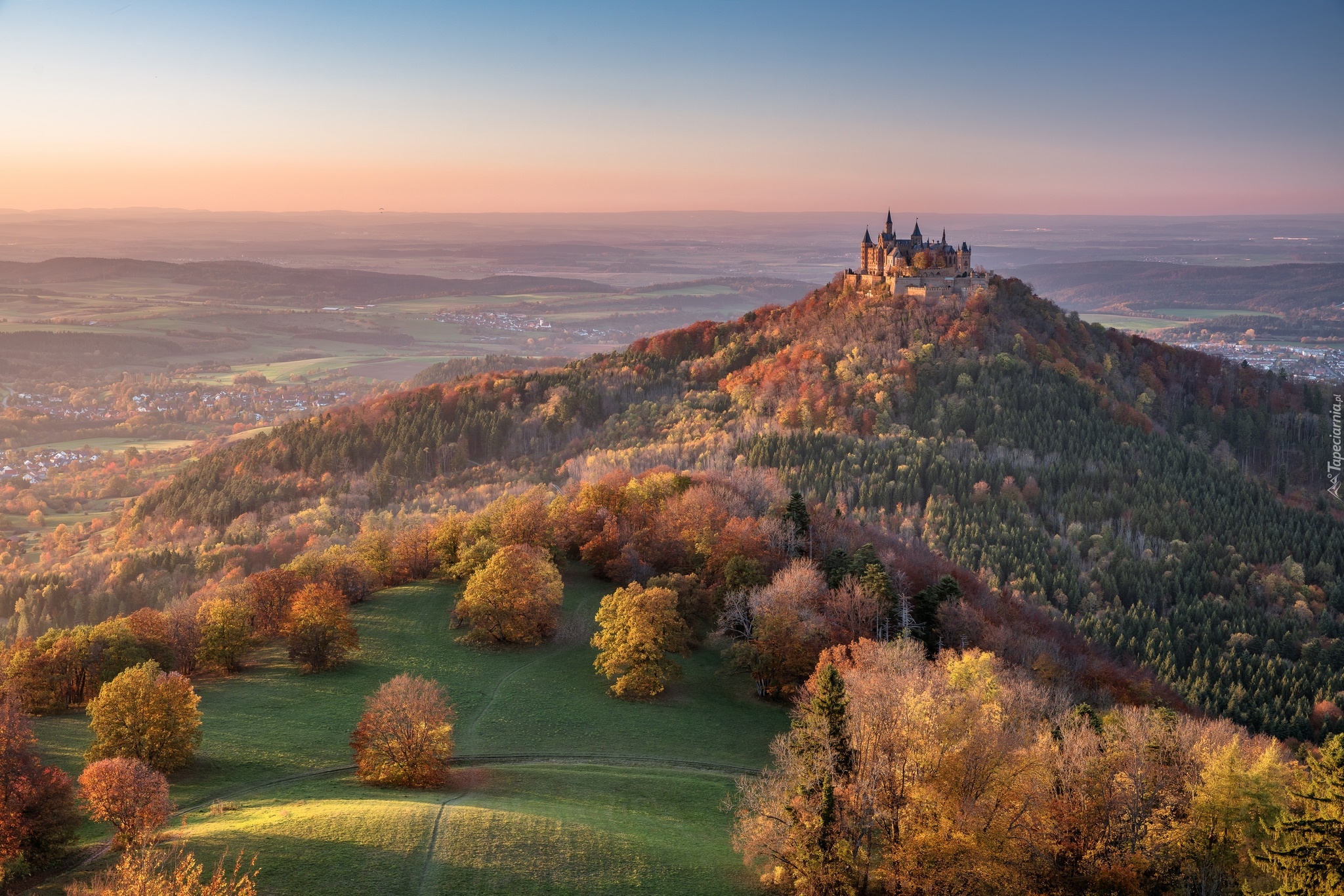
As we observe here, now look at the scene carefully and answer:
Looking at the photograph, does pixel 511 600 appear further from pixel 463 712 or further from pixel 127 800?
pixel 127 800

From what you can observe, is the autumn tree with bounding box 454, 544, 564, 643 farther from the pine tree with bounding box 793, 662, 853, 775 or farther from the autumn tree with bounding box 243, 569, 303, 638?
the pine tree with bounding box 793, 662, 853, 775

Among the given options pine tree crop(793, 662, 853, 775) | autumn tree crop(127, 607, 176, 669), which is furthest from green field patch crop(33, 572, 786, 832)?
pine tree crop(793, 662, 853, 775)

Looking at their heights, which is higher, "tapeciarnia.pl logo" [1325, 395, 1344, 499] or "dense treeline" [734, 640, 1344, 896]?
"dense treeline" [734, 640, 1344, 896]

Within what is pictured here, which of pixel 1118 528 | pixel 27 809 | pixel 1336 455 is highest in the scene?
pixel 27 809

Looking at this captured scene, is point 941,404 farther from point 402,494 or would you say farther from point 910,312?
Result: point 402,494

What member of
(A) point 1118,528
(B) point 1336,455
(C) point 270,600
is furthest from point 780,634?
(B) point 1336,455

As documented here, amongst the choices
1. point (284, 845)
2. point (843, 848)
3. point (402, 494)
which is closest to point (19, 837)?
point (284, 845)
